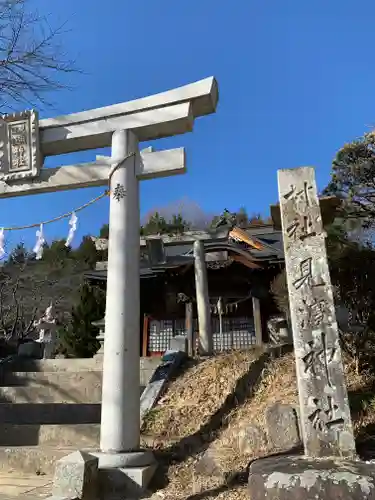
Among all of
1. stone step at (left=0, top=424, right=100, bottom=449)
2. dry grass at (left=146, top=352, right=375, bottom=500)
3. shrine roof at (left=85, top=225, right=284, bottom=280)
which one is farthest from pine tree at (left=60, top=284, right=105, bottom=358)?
stone step at (left=0, top=424, right=100, bottom=449)

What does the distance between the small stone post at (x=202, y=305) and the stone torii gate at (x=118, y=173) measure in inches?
146

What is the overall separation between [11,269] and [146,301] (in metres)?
9.62

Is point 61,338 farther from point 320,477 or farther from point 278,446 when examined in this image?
point 320,477

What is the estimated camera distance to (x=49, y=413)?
6445mm

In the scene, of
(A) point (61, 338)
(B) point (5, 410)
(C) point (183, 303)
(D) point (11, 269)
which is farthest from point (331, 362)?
(D) point (11, 269)

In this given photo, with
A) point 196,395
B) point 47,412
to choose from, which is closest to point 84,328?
point 47,412

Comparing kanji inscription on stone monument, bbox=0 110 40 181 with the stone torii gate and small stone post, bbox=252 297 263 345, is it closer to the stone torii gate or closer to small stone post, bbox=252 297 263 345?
the stone torii gate

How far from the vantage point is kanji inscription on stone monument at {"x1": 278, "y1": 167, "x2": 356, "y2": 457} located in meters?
3.65

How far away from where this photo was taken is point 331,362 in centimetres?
387

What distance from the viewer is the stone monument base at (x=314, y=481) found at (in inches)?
111

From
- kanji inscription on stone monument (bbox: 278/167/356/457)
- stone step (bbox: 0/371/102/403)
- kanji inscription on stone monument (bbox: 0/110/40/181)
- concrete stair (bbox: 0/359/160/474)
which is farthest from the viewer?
stone step (bbox: 0/371/102/403)

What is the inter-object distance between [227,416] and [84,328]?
14196 mm

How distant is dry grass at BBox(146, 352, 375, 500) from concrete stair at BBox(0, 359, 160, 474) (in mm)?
1069

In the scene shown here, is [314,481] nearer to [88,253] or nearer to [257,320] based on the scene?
[257,320]
